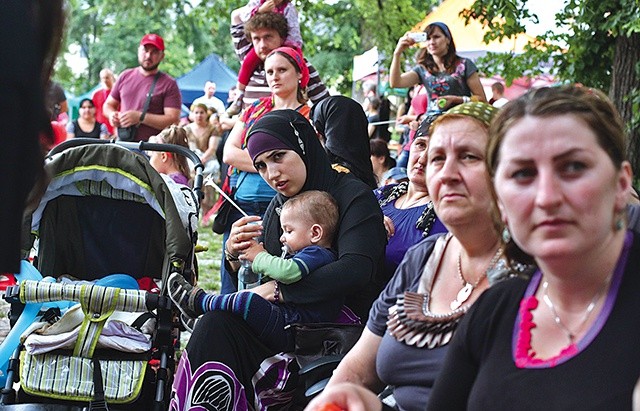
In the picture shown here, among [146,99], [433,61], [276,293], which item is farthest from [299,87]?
[146,99]

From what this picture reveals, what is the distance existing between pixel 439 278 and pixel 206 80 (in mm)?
23156

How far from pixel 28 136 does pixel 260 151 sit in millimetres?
2296

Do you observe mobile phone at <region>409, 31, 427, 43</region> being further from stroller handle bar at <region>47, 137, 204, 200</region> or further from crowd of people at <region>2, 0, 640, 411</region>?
stroller handle bar at <region>47, 137, 204, 200</region>

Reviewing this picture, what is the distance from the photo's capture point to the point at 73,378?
13.0ft

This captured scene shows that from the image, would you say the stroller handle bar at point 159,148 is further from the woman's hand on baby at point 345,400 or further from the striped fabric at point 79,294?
the woman's hand on baby at point 345,400

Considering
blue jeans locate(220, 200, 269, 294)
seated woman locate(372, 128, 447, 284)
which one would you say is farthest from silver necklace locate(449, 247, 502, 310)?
blue jeans locate(220, 200, 269, 294)

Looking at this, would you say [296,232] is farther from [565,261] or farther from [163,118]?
[163,118]

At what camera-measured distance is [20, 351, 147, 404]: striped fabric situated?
3951 millimetres

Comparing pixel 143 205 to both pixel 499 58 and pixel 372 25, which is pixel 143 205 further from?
pixel 372 25

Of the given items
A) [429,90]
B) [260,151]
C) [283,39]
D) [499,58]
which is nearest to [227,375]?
[260,151]

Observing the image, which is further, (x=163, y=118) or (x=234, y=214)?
(x=163, y=118)

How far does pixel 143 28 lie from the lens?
35.5 m

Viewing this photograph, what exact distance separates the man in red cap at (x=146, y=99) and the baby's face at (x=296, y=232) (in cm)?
423

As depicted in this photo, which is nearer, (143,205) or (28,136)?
(28,136)
